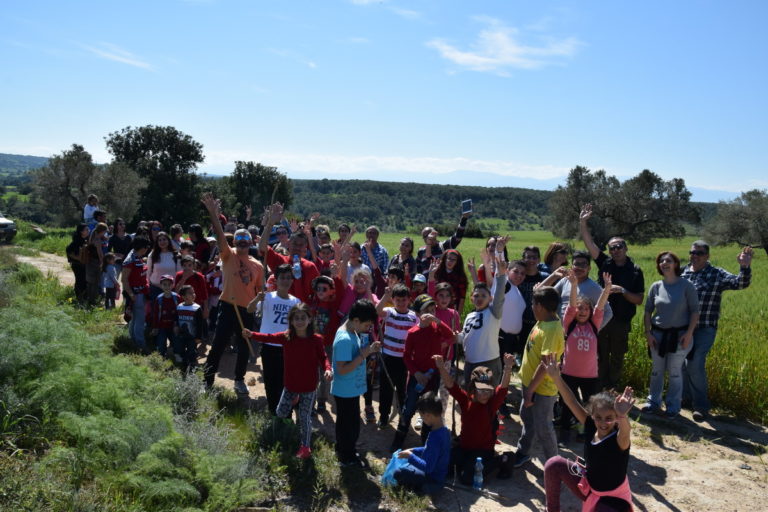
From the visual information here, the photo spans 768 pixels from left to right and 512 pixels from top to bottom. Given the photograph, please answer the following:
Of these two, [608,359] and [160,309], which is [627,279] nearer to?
[608,359]

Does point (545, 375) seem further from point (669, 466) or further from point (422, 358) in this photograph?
point (669, 466)

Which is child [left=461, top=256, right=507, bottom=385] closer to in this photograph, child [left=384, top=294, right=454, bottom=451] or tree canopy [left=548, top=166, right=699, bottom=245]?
child [left=384, top=294, right=454, bottom=451]

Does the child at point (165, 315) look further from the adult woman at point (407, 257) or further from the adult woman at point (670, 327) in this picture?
the adult woman at point (670, 327)

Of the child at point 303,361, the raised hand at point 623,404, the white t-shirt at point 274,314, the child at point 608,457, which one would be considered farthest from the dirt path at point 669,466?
the raised hand at point 623,404

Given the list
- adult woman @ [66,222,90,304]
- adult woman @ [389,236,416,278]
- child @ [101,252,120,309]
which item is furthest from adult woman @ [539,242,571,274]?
adult woman @ [66,222,90,304]

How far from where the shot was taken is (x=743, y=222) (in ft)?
135

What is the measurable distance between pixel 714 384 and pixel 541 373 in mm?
4245

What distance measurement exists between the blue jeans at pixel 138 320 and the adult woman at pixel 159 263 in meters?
0.20

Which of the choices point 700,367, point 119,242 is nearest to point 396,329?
point 700,367

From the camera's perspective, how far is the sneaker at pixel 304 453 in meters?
5.20

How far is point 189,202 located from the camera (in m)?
43.1

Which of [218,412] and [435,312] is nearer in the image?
[218,412]

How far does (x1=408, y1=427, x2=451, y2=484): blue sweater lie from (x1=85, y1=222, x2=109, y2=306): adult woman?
856cm

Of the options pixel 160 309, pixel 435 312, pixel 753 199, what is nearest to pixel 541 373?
pixel 435 312
